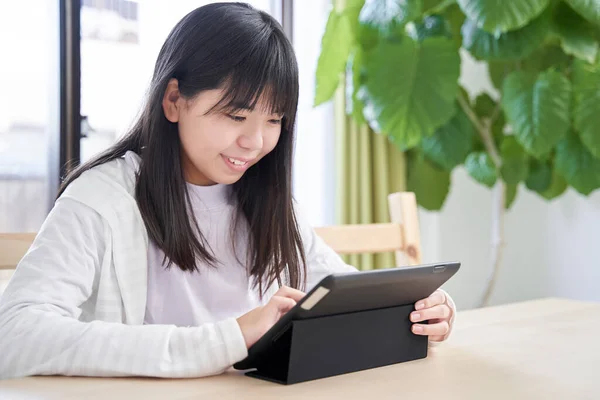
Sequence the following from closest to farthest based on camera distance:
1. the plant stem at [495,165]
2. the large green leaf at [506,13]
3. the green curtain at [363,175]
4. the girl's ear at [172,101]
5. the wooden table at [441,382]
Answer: the wooden table at [441,382], the girl's ear at [172,101], the large green leaf at [506,13], the plant stem at [495,165], the green curtain at [363,175]

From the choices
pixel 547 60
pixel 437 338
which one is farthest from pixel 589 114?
pixel 437 338

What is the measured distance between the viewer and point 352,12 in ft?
8.13

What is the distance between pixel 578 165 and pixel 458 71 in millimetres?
542

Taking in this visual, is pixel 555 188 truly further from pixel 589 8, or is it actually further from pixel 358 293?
pixel 358 293

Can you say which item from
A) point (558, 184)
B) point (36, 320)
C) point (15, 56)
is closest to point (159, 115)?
point (36, 320)

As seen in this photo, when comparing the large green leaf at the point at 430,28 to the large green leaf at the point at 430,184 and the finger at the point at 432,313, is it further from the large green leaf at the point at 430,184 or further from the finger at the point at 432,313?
the finger at the point at 432,313

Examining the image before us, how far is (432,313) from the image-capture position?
93 centimetres

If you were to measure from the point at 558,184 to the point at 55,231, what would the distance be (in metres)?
2.31

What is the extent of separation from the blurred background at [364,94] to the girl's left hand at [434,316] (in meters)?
1.34

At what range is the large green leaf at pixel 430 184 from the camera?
2.72m

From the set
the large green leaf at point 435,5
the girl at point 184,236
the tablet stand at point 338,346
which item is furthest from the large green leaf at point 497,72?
the tablet stand at point 338,346

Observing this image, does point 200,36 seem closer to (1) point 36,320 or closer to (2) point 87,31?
(1) point 36,320

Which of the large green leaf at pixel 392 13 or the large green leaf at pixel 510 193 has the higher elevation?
the large green leaf at pixel 392 13

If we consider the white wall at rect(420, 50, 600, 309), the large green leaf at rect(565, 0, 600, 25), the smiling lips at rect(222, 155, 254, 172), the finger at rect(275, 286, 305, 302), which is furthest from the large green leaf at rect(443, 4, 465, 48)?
the finger at rect(275, 286, 305, 302)
